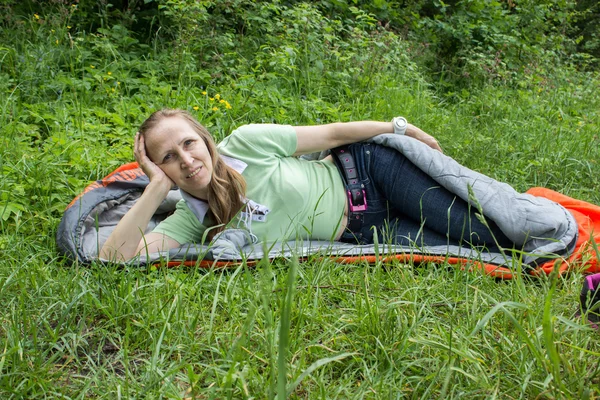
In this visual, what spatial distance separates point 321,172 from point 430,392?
1727 mm

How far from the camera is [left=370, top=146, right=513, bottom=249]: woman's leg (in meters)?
2.80

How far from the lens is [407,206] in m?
2.98

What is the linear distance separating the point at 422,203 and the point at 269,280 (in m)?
1.91

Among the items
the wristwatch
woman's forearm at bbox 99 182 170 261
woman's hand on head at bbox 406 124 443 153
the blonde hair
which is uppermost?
the wristwatch

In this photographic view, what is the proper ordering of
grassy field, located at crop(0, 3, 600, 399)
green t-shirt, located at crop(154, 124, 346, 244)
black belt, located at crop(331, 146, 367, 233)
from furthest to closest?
black belt, located at crop(331, 146, 367, 233), green t-shirt, located at crop(154, 124, 346, 244), grassy field, located at crop(0, 3, 600, 399)

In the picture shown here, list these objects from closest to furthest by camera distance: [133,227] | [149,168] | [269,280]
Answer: [269,280] → [133,227] → [149,168]

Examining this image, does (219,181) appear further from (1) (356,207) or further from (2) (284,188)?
(1) (356,207)

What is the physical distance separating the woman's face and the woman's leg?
0.90 meters

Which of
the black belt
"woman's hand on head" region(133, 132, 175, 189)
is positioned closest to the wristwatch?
the black belt

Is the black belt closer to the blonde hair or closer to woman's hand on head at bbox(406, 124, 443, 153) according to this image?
woman's hand on head at bbox(406, 124, 443, 153)

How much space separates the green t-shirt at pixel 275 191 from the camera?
9.48 ft

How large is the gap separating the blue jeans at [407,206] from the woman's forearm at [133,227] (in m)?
0.96

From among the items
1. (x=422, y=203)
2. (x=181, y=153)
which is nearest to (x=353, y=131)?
(x=422, y=203)

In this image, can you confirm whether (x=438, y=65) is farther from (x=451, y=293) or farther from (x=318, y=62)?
(x=451, y=293)
